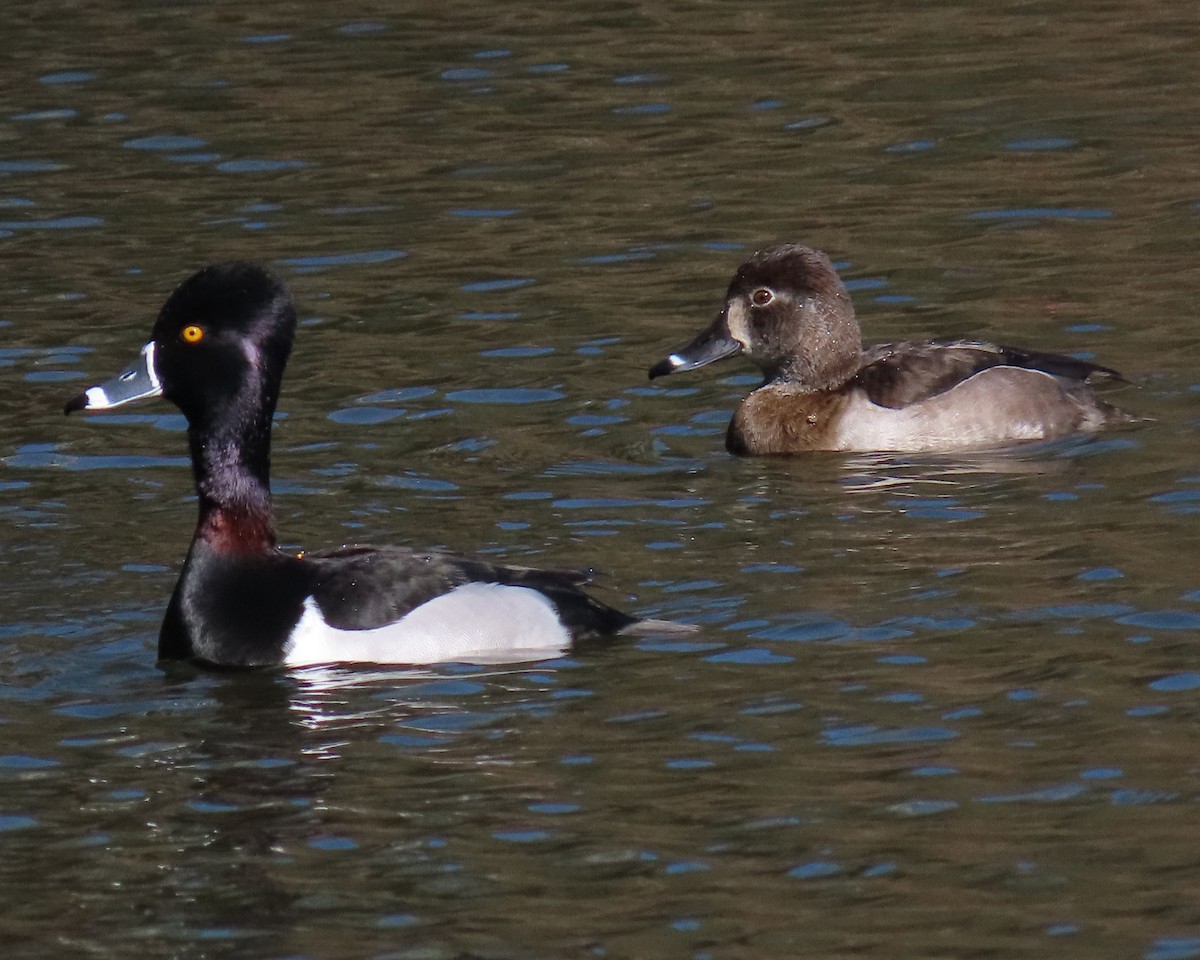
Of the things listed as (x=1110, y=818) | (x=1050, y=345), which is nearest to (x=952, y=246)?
(x=1050, y=345)

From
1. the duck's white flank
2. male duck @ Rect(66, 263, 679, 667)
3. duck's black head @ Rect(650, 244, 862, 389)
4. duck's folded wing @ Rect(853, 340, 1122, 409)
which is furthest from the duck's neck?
duck's folded wing @ Rect(853, 340, 1122, 409)

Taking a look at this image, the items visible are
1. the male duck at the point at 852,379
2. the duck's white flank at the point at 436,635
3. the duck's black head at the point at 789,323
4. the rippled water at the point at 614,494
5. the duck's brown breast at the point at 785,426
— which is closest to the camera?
the rippled water at the point at 614,494

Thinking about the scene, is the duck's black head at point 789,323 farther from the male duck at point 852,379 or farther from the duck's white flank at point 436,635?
the duck's white flank at point 436,635

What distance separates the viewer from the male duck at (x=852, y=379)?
11.6 metres

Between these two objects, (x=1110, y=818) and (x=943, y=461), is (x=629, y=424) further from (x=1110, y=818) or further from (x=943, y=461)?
(x=1110, y=818)

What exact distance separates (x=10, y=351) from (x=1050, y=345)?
550 centimetres

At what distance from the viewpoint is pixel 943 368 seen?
11.7m

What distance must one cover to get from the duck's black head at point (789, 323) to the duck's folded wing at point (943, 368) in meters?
0.44

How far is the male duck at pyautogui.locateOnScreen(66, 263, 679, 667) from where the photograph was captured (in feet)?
29.0

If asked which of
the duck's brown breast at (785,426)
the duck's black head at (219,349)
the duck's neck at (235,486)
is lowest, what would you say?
the duck's brown breast at (785,426)

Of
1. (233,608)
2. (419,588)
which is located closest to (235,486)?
(233,608)

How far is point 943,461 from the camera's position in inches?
449

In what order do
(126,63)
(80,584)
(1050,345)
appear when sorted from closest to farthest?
1. (80,584)
2. (1050,345)
3. (126,63)

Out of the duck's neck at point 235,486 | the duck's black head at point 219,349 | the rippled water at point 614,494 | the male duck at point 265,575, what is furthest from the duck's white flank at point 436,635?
the duck's black head at point 219,349
